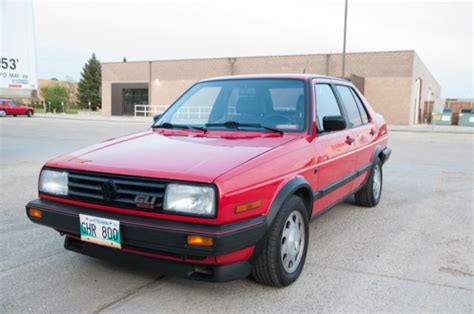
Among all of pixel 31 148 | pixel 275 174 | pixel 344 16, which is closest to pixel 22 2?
pixel 31 148

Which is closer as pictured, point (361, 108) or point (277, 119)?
point (277, 119)

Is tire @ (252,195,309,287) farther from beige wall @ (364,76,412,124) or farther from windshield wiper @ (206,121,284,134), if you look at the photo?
beige wall @ (364,76,412,124)

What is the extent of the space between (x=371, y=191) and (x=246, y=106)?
98.2 inches

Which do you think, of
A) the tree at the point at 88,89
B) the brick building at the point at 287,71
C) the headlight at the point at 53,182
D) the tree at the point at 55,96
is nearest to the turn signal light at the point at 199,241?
the headlight at the point at 53,182

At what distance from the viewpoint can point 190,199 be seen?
8.38 ft

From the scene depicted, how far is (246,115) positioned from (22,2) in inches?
253

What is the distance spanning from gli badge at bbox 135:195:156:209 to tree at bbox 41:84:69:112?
201 ft

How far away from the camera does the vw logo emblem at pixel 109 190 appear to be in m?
2.74

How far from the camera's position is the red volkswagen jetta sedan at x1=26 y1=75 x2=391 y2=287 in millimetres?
2553

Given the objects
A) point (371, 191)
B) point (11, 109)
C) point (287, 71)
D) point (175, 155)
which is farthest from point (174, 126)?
point (11, 109)

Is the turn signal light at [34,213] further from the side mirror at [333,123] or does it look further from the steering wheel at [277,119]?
the side mirror at [333,123]

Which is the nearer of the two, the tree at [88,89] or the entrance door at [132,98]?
the entrance door at [132,98]

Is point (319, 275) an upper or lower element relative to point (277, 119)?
lower

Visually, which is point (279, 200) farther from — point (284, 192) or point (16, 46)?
point (16, 46)
